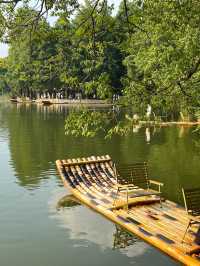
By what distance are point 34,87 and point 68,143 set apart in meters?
87.2

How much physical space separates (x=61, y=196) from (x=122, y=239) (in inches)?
253

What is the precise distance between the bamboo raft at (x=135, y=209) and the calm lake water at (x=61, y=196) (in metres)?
0.43

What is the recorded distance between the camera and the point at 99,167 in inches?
909

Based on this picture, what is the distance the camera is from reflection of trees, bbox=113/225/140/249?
15.1m

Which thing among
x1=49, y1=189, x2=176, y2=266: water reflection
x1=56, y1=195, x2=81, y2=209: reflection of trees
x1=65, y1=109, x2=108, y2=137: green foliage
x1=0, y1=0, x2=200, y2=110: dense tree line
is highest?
x1=0, y1=0, x2=200, y2=110: dense tree line

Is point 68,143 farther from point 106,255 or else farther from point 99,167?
point 106,255

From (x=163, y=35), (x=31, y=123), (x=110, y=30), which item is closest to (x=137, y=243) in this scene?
(x=110, y=30)

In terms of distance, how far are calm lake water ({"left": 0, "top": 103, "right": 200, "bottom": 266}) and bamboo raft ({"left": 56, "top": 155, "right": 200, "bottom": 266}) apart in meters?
0.43

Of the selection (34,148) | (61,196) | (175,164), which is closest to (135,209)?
(61,196)

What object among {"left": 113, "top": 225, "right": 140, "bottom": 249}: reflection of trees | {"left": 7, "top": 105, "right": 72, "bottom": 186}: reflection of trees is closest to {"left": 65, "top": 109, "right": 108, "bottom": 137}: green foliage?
{"left": 113, "top": 225, "right": 140, "bottom": 249}: reflection of trees

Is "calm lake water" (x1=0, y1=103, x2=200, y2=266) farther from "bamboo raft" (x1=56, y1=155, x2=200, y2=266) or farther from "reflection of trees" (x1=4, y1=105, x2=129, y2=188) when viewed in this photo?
"bamboo raft" (x1=56, y1=155, x2=200, y2=266)

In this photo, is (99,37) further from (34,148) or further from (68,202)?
(34,148)

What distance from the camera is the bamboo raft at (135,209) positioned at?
13564 mm

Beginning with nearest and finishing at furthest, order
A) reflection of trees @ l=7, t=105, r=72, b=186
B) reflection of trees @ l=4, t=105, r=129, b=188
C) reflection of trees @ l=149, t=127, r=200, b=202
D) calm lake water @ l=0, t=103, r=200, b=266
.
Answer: calm lake water @ l=0, t=103, r=200, b=266
reflection of trees @ l=149, t=127, r=200, b=202
reflection of trees @ l=7, t=105, r=72, b=186
reflection of trees @ l=4, t=105, r=129, b=188
